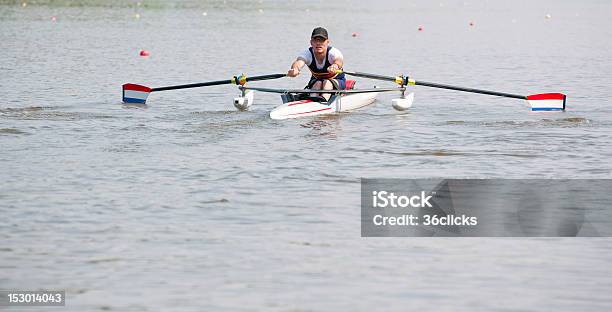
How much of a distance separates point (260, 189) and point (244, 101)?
8640 mm

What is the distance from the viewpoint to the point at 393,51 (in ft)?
152

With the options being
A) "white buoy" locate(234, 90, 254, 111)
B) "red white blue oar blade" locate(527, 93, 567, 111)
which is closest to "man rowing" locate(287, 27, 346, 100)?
"white buoy" locate(234, 90, 254, 111)

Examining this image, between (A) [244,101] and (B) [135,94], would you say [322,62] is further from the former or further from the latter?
(B) [135,94]

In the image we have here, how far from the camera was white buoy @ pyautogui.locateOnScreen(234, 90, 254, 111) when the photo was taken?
22.1 metres

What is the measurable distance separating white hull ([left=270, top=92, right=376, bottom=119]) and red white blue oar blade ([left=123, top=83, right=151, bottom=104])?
3974 mm

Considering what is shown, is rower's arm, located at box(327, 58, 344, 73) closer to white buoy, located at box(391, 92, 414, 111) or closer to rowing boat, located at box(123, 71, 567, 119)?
rowing boat, located at box(123, 71, 567, 119)

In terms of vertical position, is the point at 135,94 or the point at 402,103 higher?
the point at 135,94

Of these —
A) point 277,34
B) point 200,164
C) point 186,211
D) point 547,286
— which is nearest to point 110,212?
point 186,211

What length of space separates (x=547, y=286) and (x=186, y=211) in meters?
4.59

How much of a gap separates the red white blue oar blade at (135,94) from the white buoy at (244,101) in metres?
2.28

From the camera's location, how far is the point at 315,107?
69.1 feet

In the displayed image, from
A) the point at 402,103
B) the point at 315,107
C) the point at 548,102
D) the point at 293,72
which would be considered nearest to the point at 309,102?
the point at 315,107

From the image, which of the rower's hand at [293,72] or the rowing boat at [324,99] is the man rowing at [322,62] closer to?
the rower's hand at [293,72]

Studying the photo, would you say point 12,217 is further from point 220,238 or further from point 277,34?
point 277,34
